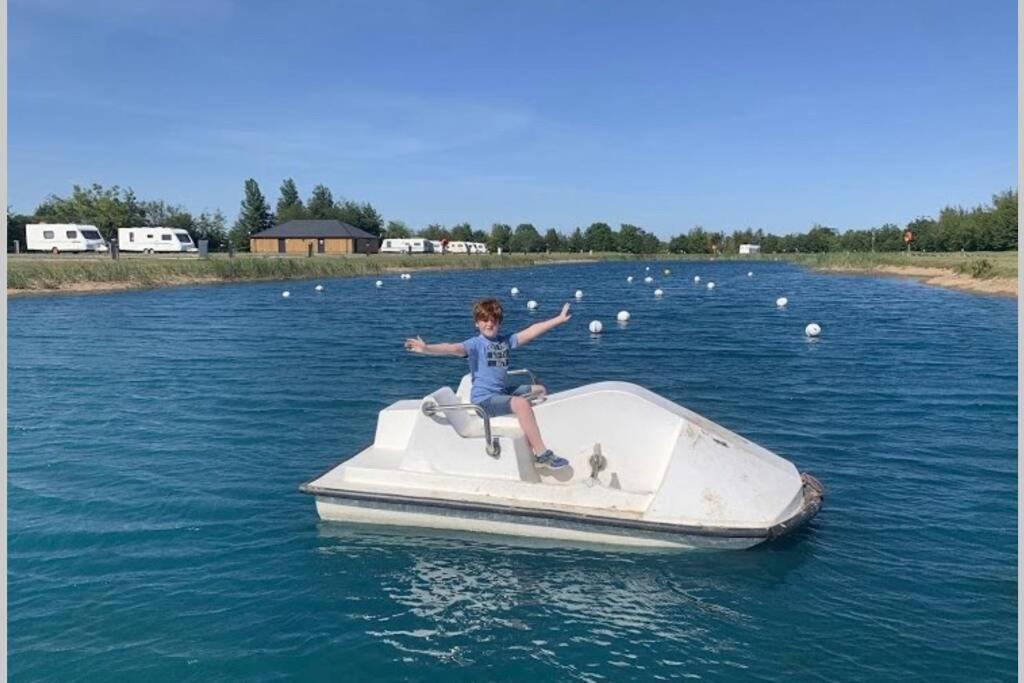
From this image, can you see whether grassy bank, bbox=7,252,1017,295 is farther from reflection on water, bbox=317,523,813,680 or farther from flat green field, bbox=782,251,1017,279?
reflection on water, bbox=317,523,813,680

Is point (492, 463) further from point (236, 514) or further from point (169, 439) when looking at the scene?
point (169, 439)

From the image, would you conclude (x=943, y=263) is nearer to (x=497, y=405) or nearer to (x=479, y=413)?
(x=497, y=405)

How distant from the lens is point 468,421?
8.63 m

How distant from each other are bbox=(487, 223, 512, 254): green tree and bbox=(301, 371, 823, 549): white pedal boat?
14877 centimetres

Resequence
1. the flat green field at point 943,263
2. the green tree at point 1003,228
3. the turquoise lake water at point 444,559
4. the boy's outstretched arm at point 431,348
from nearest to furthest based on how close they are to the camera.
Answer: the turquoise lake water at point 444,559 < the boy's outstretched arm at point 431,348 < the flat green field at point 943,263 < the green tree at point 1003,228

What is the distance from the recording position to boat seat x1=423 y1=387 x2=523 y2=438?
8461 millimetres

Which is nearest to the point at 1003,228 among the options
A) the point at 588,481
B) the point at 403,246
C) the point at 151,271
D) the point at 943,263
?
the point at 943,263

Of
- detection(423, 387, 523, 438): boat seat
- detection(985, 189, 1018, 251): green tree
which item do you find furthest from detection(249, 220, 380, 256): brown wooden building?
detection(423, 387, 523, 438): boat seat

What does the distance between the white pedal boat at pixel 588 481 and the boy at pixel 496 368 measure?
0.20 m

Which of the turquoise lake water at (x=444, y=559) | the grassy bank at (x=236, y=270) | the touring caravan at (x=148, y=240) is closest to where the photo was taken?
the turquoise lake water at (x=444, y=559)

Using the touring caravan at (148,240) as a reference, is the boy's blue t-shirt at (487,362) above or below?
below

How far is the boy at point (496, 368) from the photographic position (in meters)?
8.14

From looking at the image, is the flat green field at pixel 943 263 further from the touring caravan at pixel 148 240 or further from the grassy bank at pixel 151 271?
the touring caravan at pixel 148 240

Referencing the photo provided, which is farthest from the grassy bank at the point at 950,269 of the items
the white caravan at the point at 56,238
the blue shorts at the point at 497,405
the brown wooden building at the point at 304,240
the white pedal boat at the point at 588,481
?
the white caravan at the point at 56,238
